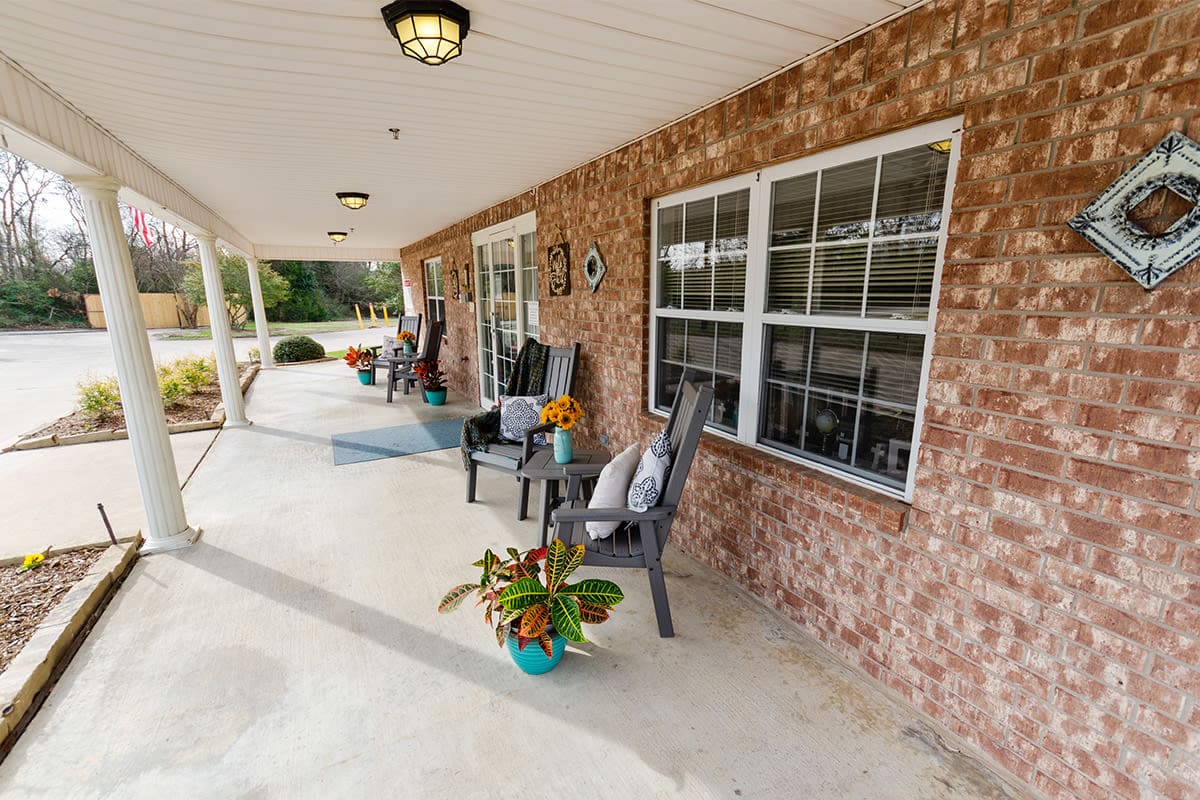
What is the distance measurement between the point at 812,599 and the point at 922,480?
0.78 meters

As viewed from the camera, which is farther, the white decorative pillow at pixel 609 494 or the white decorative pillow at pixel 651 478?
the white decorative pillow at pixel 609 494

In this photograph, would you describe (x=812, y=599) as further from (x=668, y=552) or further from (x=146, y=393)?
(x=146, y=393)

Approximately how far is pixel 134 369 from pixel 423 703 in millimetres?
2713

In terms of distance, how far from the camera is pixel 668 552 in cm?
304

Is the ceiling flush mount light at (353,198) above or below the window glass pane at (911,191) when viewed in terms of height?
above

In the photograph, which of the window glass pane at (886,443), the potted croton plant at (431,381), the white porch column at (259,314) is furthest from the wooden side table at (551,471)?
the white porch column at (259,314)

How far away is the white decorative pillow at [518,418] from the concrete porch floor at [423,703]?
1.07 meters

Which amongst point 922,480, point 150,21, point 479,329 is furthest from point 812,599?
point 479,329

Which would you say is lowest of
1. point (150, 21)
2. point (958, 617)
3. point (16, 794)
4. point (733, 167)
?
point (16, 794)

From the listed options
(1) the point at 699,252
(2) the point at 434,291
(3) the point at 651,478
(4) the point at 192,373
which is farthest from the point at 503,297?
(4) the point at 192,373

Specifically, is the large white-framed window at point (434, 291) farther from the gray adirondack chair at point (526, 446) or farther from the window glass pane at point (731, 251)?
the window glass pane at point (731, 251)

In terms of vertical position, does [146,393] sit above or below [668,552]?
above

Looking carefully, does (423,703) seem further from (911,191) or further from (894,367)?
(911,191)

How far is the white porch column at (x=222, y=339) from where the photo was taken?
18.7 feet
